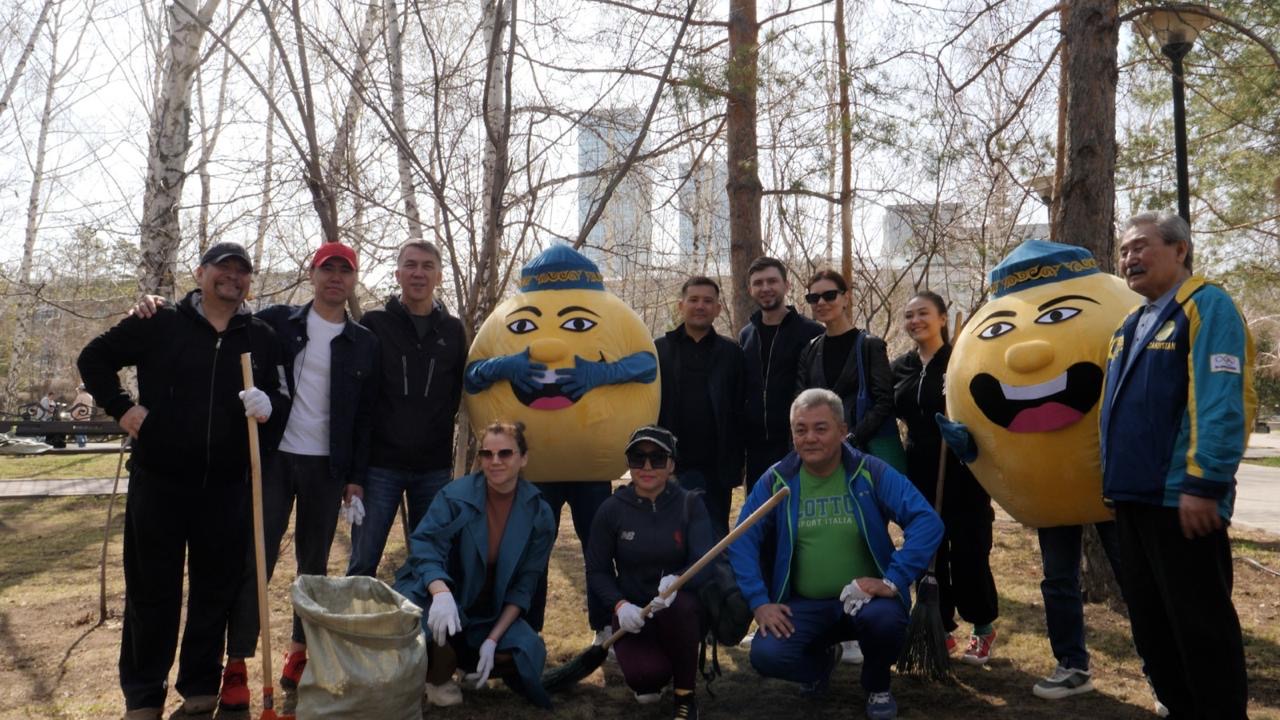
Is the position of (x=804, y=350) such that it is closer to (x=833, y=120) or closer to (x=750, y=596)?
(x=750, y=596)

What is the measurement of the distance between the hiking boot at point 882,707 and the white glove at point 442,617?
5.21 ft

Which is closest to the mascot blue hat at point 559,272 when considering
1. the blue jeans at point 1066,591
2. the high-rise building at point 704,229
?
the blue jeans at point 1066,591

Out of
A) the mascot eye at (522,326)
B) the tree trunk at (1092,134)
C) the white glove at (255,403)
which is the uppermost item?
the tree trunk at (1092,134)

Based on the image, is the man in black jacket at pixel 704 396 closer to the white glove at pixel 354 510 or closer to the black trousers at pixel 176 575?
the white glove at pixel 354 510

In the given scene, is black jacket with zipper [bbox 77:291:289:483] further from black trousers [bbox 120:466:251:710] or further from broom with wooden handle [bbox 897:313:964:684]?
broom with wooden handle [bbox 897:313:964:684]

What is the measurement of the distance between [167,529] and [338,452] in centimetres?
70

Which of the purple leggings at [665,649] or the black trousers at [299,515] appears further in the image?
the black trousers at [299,515]

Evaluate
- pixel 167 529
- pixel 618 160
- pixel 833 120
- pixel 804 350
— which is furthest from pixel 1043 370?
pixel 833 120

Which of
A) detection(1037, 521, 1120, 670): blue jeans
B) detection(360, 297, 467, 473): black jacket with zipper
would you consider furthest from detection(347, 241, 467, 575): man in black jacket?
detection(1037, 521, 1120, 670): blue jeans

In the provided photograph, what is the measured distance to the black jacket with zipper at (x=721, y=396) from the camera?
4707 mm

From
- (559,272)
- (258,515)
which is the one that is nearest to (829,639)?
(559,272)

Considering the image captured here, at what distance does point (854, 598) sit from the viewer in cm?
359

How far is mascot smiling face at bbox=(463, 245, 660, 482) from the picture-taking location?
4.39m

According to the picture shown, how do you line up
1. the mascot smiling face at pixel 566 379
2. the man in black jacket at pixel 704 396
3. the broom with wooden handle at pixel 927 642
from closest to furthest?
the broom with wooden handle at pixel 927 642 < the mascot smiling face at pixel 566 379 < the man in black jacket at pixel 704 396
